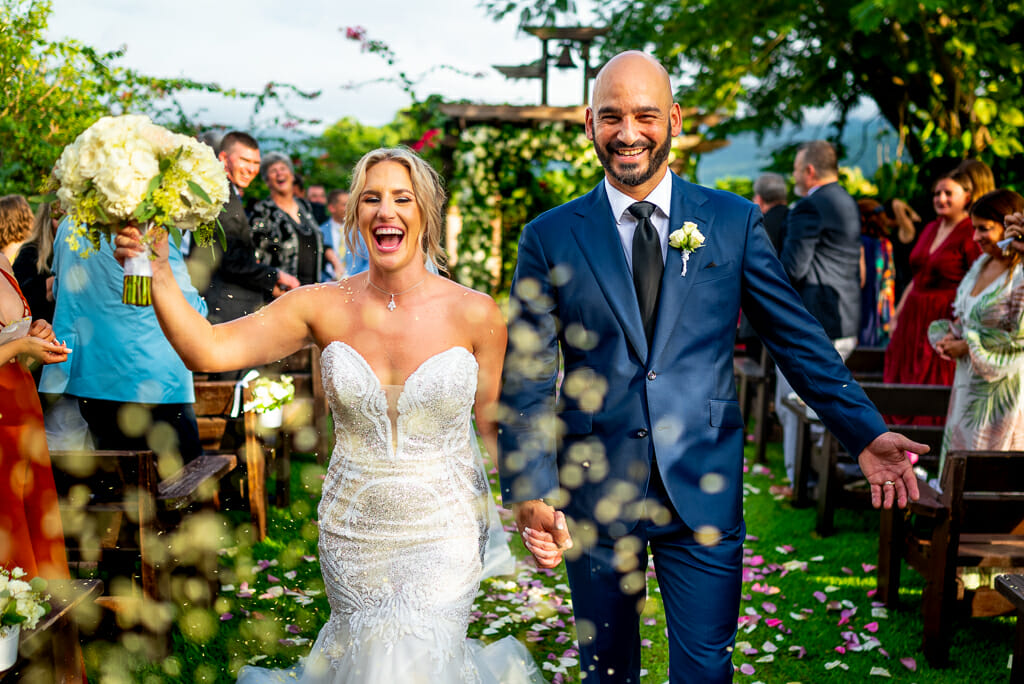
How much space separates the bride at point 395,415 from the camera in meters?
2.78

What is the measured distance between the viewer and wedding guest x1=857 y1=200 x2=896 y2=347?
29.0ft

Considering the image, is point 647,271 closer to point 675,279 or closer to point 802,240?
point 675,279

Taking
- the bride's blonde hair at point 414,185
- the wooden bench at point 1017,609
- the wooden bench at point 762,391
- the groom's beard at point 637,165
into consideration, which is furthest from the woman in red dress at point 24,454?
the wooden bench at point 762,391

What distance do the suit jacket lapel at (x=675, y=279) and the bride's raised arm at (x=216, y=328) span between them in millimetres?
1316

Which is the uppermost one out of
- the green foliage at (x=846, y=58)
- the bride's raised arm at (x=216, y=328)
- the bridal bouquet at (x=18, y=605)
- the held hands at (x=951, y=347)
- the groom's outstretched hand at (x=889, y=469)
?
the green foliage at (x=846, y=58)

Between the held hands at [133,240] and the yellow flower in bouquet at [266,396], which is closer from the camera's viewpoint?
the held hands at [133,240]

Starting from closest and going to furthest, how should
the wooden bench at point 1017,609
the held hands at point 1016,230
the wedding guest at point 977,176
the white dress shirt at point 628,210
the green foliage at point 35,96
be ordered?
1. the white dress shirt at point 628,210
2. the wooden bench at point 1017,609
3. the green foliage at point 35,96
4. the held hands at point 1016,230
5. the wedding guest at point 977,176

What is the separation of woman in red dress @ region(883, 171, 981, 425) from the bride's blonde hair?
14.9ft

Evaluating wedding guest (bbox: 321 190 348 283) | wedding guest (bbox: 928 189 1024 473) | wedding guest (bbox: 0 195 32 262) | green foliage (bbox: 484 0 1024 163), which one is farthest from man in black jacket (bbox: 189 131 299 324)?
green foliage (bbox: 484 0 1024 163)

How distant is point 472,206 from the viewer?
11609mm

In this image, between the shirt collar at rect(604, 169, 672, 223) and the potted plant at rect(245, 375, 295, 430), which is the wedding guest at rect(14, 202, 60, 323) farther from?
the shirt collar at rect(604, 169, 672, 223)

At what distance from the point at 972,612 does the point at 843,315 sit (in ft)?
10.2

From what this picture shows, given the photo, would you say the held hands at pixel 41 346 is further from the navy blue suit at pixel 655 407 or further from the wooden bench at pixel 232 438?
the wooden bench at pixel 232 438

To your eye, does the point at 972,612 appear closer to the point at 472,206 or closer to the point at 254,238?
the point at 254,238
